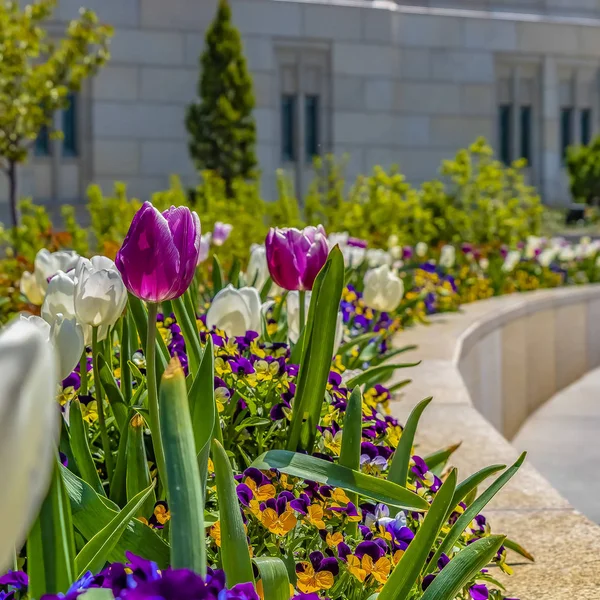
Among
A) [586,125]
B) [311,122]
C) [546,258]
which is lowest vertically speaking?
[546,258]

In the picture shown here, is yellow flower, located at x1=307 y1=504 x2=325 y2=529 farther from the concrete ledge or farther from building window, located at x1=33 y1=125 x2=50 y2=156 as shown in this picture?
building window, located at x1=33 y1=125 x2=50 y2=156

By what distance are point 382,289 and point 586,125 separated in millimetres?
23106

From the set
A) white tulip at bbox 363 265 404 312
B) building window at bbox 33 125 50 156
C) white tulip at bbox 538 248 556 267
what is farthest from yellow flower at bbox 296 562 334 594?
building window at bbox 33 125 50 156

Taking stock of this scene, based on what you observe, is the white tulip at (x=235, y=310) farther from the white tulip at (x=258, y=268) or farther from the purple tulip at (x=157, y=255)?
the purple tulip at (x=157, y=255)

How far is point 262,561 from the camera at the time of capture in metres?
1.33

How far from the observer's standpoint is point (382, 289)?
3521 millimetres

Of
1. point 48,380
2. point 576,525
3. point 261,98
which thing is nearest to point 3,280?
point 576,525

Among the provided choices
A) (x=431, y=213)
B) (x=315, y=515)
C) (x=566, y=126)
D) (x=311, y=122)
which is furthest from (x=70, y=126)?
(x=315, y=515)

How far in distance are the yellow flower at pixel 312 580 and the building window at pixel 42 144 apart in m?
18.9

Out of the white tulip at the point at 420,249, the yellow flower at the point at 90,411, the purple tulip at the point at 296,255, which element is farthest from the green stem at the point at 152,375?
the white tulip at the point at 420,249

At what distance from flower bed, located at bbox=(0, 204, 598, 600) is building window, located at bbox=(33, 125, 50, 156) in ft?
57.6

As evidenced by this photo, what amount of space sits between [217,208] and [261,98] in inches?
432

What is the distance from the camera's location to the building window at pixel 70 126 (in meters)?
19.6

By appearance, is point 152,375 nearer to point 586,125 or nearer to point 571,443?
point 571,443
